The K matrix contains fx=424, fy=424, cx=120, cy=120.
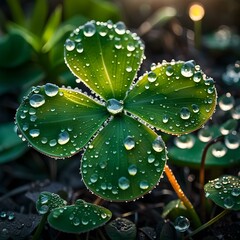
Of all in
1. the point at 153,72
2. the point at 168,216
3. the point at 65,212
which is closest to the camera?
the point at 65,212

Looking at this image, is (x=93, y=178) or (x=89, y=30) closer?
(x=93, y=178)

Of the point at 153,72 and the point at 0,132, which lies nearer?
the point at 153,72

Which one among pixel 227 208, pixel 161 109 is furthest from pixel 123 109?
pixel 227 208

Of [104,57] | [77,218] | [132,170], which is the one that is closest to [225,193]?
[132,170]

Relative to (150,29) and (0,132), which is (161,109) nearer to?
(0,132)

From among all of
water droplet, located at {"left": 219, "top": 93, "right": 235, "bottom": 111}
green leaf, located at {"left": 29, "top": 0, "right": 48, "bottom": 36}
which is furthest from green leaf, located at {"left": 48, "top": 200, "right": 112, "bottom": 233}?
green leaf, located at {"left": 29, "top": 0, "right": 48, "bottom": 36}

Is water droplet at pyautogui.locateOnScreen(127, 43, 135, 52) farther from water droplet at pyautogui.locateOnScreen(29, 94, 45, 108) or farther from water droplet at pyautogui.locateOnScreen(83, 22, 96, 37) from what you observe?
water droplet at pyautogui.locateOnScreen(29, 94, 45, 108)

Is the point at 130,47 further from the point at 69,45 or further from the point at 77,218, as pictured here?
the point at 77,218

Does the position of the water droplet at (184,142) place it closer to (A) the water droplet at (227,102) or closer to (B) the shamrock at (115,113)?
(A) the water droplet at (227,102)
